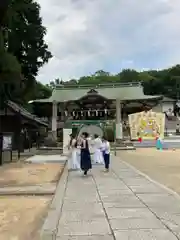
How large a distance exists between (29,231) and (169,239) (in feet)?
8.13

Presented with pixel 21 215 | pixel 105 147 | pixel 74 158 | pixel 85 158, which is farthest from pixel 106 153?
pixel 21 215

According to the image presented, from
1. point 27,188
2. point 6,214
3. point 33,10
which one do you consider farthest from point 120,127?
point 6,214

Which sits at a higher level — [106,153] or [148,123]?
[148,123]

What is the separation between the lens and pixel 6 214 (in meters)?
7.82

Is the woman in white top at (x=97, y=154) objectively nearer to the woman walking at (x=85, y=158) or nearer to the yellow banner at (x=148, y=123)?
the woman walking at (x=85, y=158)

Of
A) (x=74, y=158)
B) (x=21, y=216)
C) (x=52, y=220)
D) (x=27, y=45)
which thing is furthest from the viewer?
(x=27, y=45)

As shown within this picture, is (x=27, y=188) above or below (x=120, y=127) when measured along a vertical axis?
below

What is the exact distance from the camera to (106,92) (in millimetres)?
48281

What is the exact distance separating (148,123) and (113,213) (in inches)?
1301

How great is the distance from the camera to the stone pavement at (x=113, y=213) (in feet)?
18.2

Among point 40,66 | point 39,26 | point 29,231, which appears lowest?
point 29,231

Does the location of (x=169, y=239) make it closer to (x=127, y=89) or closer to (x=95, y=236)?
(x=95, y=236)

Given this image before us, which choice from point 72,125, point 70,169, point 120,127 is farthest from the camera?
point 120,127

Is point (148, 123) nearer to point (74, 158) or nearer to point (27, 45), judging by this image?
point (27, 45)
